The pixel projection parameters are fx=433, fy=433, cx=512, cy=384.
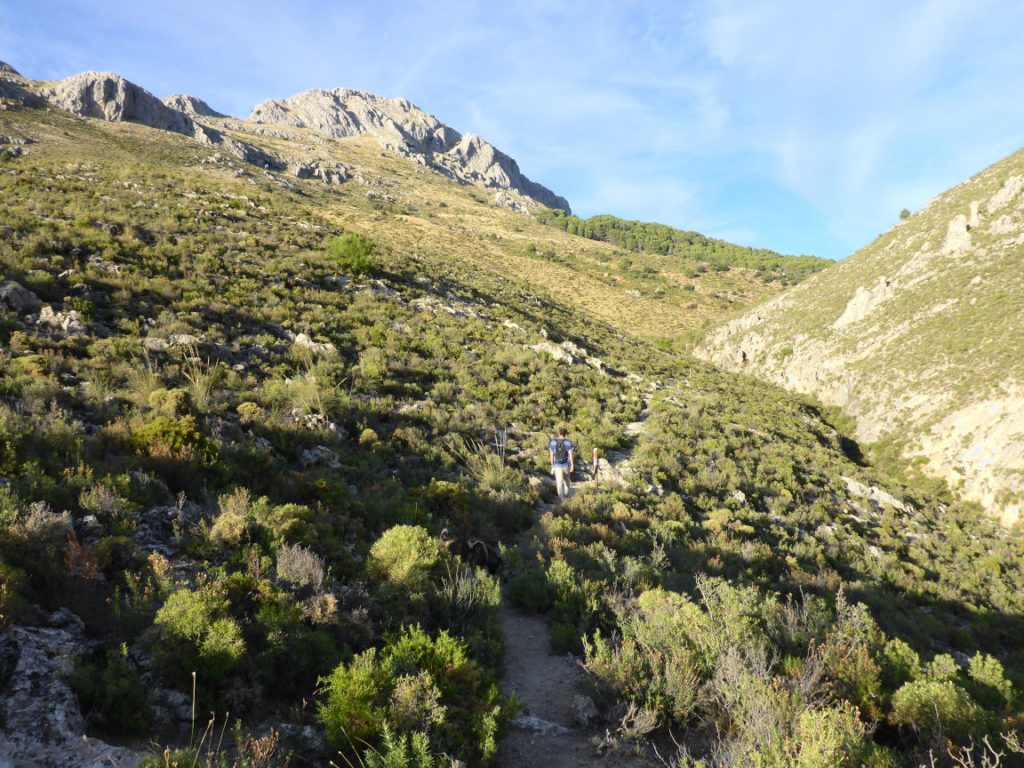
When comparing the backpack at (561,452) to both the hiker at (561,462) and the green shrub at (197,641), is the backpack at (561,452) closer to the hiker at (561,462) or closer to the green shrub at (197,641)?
the hiker at (561,462)

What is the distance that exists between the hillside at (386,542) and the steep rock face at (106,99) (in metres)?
78.1

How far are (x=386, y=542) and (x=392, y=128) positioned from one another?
20429 centimetres

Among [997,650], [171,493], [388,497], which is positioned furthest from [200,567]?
[997,650]

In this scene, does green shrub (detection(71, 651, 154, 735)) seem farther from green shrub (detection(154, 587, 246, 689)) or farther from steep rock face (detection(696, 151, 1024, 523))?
steep rock face (detection(696, 151, 1024, 523))

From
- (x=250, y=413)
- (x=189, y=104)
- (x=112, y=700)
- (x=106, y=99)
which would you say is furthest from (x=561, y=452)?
(x=189, y=104)

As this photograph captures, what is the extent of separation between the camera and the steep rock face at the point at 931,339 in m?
20.8

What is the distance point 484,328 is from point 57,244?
602 inches

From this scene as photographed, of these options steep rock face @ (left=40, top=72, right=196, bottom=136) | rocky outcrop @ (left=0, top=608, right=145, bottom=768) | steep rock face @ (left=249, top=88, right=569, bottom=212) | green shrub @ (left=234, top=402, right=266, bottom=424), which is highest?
steep rock face @ (left=249, top=88, right=569, bottom=212)

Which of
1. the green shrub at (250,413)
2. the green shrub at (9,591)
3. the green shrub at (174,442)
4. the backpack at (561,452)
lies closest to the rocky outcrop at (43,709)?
the green shrub at (9,591)

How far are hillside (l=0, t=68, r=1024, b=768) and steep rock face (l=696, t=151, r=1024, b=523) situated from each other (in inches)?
147

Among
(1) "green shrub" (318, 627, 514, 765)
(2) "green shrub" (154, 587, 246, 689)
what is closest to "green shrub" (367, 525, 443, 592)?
(1) "green shrub" (318, 627, 514, 765)

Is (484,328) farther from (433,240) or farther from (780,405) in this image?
(433,240)

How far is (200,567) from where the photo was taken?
4656mm

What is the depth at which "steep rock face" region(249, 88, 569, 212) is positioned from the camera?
6403 inches
